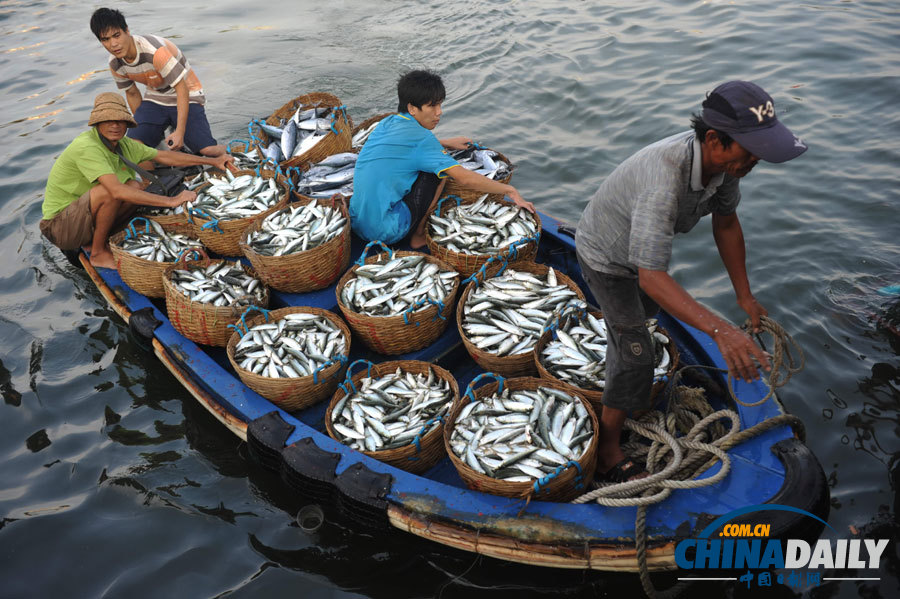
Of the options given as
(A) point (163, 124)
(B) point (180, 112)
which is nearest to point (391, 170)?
(B) point (180, 112)

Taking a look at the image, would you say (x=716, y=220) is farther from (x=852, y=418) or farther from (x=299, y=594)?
(x=299, y=594)

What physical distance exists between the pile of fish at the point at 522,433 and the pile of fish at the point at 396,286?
101 cm

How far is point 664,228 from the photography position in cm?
288

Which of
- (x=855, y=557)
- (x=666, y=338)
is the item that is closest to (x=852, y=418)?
(x=855, y=557)

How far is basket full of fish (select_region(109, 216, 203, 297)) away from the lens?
5.48 meters

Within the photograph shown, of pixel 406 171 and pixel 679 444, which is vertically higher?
pixel 406 171

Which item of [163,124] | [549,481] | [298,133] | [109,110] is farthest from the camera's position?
[163,124]

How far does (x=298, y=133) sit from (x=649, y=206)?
503 centimetres

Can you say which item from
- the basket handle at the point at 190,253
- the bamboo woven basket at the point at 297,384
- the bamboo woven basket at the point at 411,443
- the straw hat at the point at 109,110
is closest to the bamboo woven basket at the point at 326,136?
the basket handle at the point at 190,253

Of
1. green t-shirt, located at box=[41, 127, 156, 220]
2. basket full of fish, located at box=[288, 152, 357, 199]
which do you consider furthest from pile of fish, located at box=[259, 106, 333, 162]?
green t-shirt, located at box=[41, 127, 156, 220]

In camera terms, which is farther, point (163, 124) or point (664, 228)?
point (163, 124)

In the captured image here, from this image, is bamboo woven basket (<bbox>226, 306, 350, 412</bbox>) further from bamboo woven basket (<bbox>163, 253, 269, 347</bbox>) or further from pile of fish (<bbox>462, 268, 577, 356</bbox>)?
pile of fish (<bbox>462, 268, 577, 356</bbox>)

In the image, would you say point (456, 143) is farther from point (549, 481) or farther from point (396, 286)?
point (549, 481)

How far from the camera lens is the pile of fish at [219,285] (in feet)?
16.9
